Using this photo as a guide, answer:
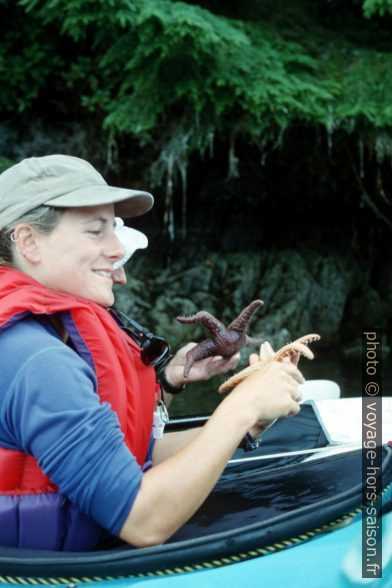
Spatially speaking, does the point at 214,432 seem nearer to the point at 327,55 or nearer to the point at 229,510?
the point at 229,510

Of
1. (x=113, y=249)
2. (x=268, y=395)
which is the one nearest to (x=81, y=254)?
(x=113, y=249)

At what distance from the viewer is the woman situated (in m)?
1.39

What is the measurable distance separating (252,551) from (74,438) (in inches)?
20.5

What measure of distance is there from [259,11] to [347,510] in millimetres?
6009

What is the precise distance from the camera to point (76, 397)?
4.62ft

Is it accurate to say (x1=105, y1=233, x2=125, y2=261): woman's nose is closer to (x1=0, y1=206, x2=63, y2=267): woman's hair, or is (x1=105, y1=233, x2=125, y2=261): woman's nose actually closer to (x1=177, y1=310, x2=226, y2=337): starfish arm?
(x1=0, y1=206, x2=63, y2=267): woman's hair

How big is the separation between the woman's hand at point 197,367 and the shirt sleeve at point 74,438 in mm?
743

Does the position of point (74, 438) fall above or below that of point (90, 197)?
below

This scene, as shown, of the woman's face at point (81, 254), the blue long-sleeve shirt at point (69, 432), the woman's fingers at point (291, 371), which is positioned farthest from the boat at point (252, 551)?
the woman's face at point (81, 254)

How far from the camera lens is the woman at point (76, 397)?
1394 millimetres

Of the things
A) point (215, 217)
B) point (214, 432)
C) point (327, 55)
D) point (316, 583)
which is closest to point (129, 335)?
point (214, 432)

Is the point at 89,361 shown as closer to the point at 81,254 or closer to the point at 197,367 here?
the point at 81,254

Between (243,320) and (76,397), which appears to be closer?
(76,397)

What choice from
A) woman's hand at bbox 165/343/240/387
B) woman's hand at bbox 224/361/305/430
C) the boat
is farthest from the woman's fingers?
woman's hand at bbox 165/343/240/387
